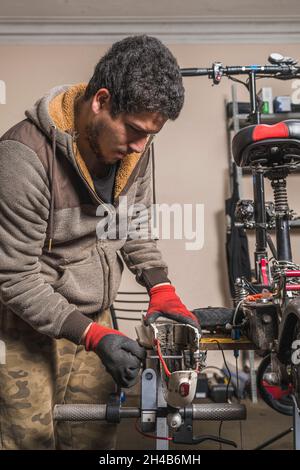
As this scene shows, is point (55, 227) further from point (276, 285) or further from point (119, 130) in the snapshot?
point (276, 285)

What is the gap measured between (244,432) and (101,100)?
1.69 metres

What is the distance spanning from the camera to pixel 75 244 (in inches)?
45.9

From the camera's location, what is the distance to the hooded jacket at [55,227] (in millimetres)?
974

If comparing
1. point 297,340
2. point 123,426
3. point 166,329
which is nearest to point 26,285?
point 166,329

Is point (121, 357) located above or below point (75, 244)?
below

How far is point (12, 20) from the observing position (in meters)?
3.01

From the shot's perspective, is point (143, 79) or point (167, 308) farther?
point (167, 308)

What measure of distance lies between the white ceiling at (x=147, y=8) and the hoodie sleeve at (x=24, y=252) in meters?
2.29

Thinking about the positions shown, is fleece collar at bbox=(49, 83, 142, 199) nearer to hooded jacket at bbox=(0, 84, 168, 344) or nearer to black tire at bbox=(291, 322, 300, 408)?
hooded jacket at bbox=(0, 84, 168, 344)

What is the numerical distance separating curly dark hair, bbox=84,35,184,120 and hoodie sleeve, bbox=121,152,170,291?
1.17 ft

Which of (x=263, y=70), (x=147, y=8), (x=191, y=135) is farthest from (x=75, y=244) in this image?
(x=147, y=8)

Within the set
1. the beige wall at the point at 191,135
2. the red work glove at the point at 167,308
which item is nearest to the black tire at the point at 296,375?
the red work glove at the point at 167,308

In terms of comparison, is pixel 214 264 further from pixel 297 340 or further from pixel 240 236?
pixel 297 340

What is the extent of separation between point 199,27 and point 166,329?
2741mm
